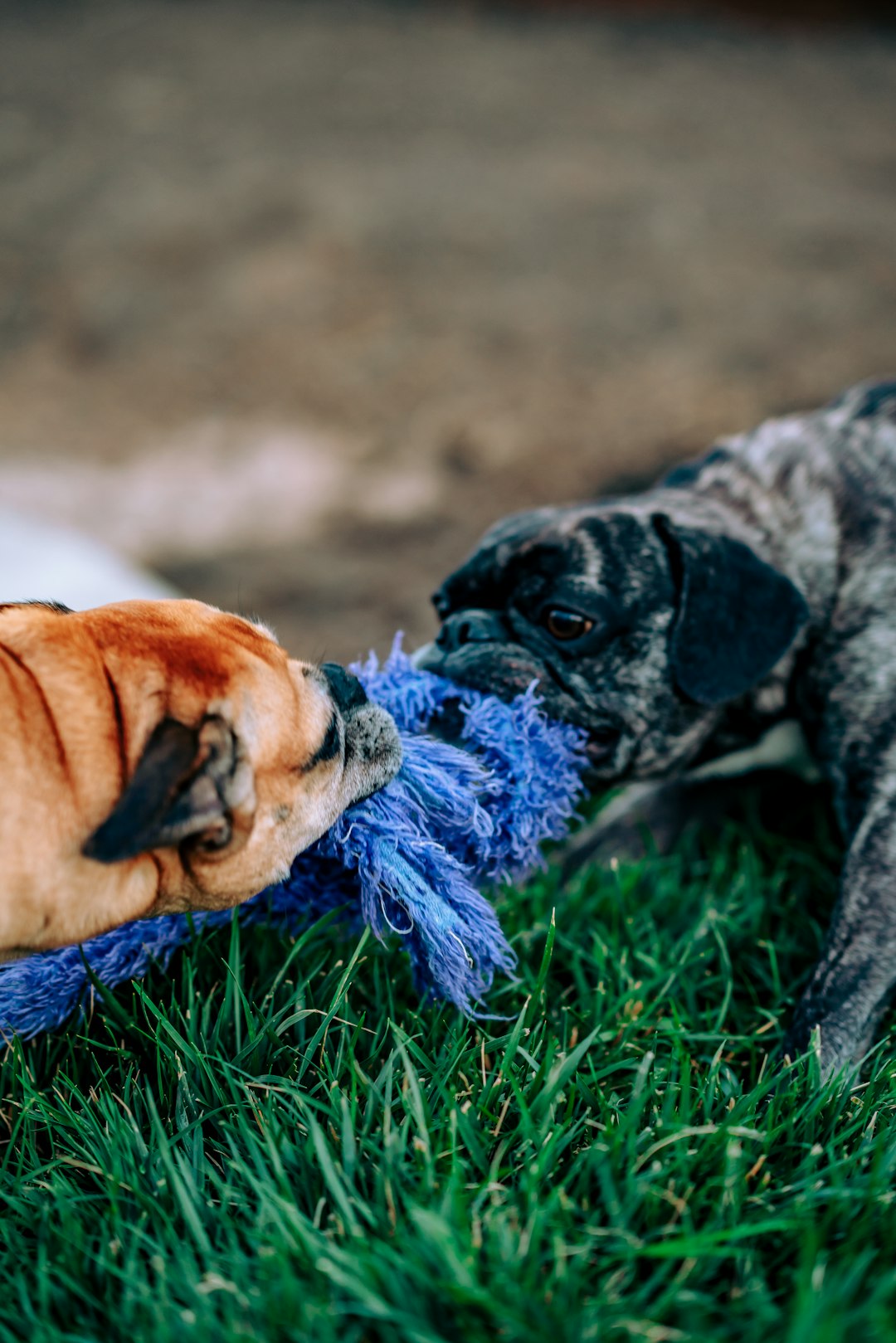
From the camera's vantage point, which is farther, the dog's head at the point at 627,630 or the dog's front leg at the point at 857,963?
the dog's head at the point at 627,630

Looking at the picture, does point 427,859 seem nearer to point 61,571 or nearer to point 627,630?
point 627,630

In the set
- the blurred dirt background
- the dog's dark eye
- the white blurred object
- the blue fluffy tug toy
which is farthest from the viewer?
the blurred dirt background

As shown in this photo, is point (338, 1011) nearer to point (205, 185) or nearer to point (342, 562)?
point (342, 562)

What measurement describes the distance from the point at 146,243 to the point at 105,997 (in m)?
6.31

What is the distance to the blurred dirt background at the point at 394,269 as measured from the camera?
5371 millimetres

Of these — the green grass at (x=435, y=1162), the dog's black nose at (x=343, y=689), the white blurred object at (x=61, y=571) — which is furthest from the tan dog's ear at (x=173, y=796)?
the white blurred object at (x=61, y=571)

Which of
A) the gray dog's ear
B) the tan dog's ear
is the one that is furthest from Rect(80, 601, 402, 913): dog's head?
the gray dog's ear

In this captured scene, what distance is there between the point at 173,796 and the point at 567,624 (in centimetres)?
119

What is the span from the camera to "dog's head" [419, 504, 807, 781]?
2.75 metres

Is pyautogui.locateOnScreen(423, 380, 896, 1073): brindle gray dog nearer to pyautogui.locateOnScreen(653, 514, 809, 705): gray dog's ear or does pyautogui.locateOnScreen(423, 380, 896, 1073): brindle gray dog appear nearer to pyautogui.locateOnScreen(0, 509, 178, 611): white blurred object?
pyautogui.locateOnScreen(653, 514, 809, 705): gray dog's ear

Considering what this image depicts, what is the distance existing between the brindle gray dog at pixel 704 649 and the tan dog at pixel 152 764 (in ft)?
1.96

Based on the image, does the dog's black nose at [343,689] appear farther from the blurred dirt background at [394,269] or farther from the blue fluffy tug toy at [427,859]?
the blurred dirt background at [394,269]

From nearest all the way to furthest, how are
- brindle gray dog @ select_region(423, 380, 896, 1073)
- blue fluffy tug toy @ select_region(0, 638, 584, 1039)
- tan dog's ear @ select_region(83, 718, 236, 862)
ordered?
tan dog's ear @ select_region(83, 718, 236, 862) < blue fluffy tug toy @ select_region(0, 638, 584, 1039) < brindle gray dog @ select_region(423, 380, 896, 1073)

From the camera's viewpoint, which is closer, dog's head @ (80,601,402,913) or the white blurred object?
dog's head @ (80,601,402,913)
